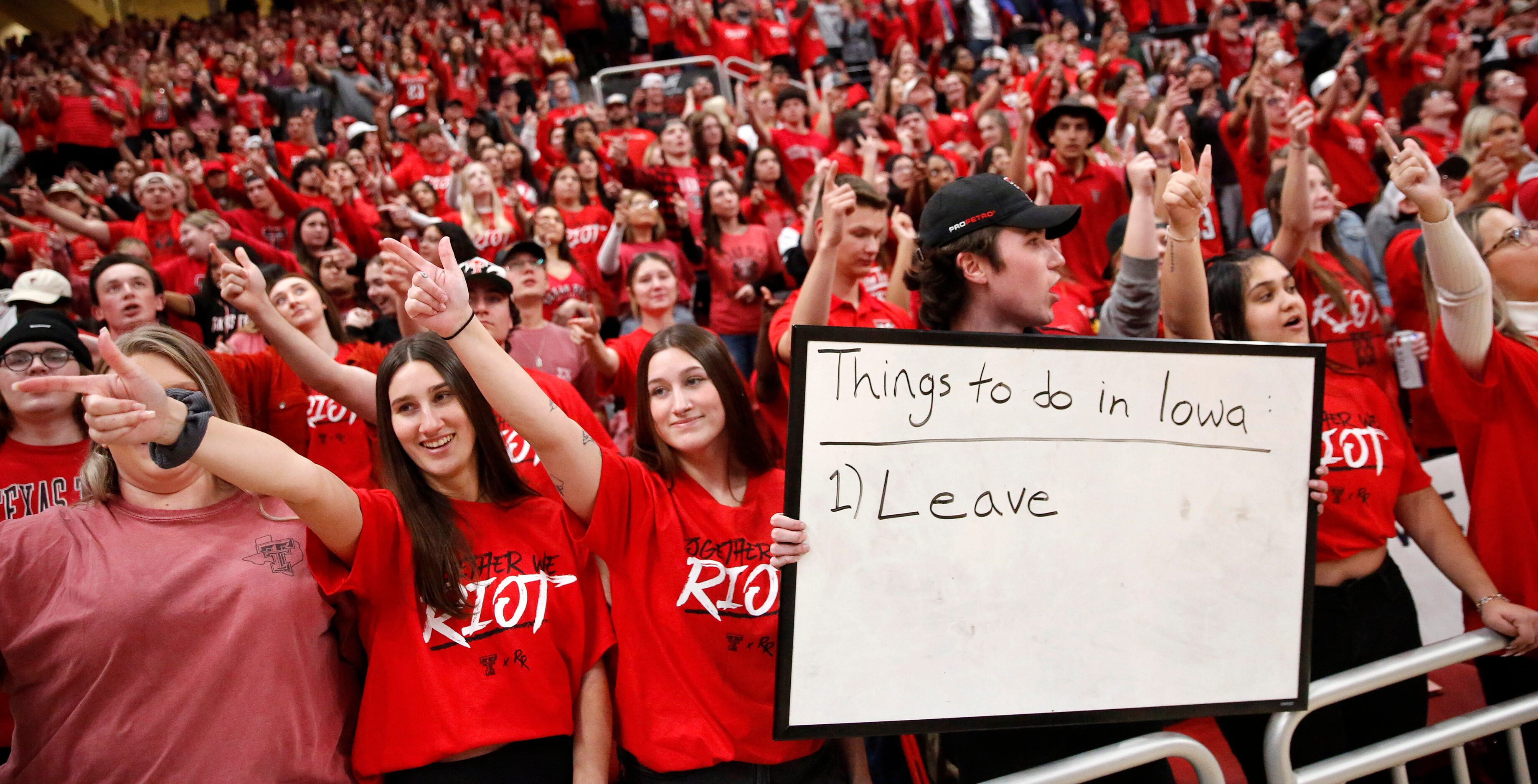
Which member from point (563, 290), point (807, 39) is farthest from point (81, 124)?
point (807, 39)

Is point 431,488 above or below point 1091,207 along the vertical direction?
below

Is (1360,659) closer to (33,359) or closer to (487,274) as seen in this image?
(487,274)

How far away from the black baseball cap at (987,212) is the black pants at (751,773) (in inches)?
46.8

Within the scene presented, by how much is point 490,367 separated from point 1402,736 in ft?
6.92

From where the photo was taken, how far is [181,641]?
200cm

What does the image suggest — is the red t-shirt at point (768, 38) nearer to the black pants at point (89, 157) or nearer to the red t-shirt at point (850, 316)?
the black pants at point (89, 157)

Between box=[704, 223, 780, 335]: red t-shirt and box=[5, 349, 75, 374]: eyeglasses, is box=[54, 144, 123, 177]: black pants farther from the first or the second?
box=[5, 349, 75, 374]: eyeglasses

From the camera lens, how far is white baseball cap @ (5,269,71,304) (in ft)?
13.9

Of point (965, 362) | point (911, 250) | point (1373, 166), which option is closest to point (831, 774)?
point (965, 362)

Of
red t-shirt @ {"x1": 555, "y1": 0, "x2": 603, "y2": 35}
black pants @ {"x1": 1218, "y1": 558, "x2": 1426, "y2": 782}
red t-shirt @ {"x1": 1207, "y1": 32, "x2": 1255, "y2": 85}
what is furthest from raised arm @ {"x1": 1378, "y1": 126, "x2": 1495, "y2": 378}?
red t-shirt @ {"x1": 555, "y1": 0, "x2": 603, "y2": 35}

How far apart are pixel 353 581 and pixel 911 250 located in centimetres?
274

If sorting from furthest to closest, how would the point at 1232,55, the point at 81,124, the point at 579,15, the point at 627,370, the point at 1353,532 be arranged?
1. the point at 579,15
2. the point at 1232,55
3. the point at 81,124
4. the point at 627,370
5. the point at 1353,532

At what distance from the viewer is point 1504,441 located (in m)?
2.59

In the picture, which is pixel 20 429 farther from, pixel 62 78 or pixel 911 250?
pixel 62 78
